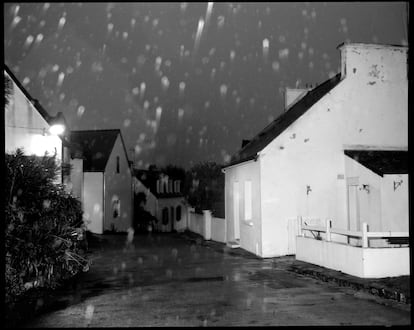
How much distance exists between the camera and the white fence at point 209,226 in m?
24.1

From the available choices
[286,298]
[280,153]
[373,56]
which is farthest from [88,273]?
[373,56]

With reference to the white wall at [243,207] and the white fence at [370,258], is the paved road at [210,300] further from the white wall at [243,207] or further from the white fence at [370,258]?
the white wall at [243,207]

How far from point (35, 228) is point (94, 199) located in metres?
25.0

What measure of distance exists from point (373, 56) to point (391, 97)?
1606mm

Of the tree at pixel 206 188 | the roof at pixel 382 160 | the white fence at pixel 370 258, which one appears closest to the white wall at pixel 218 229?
the tree at pixel 206 188

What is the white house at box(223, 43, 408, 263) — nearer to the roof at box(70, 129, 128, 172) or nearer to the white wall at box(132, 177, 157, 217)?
the roof at box(70, 129, 128, 172)

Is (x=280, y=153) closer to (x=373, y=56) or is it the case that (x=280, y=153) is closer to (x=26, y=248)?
(x=373, y=56)

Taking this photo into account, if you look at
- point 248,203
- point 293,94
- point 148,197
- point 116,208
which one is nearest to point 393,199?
point 248,203

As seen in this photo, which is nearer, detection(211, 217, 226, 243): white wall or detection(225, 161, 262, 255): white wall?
detection(225, 161, 262, 255): white wall

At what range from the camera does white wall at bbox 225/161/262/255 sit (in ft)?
57.4

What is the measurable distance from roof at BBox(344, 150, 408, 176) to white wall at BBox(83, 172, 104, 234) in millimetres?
21405

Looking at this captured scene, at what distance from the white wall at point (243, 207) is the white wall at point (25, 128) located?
673 cm

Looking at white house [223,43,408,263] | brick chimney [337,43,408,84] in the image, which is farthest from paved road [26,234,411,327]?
brick chimney [337,43,408,84]

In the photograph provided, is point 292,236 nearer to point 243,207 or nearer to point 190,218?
point 243,207
